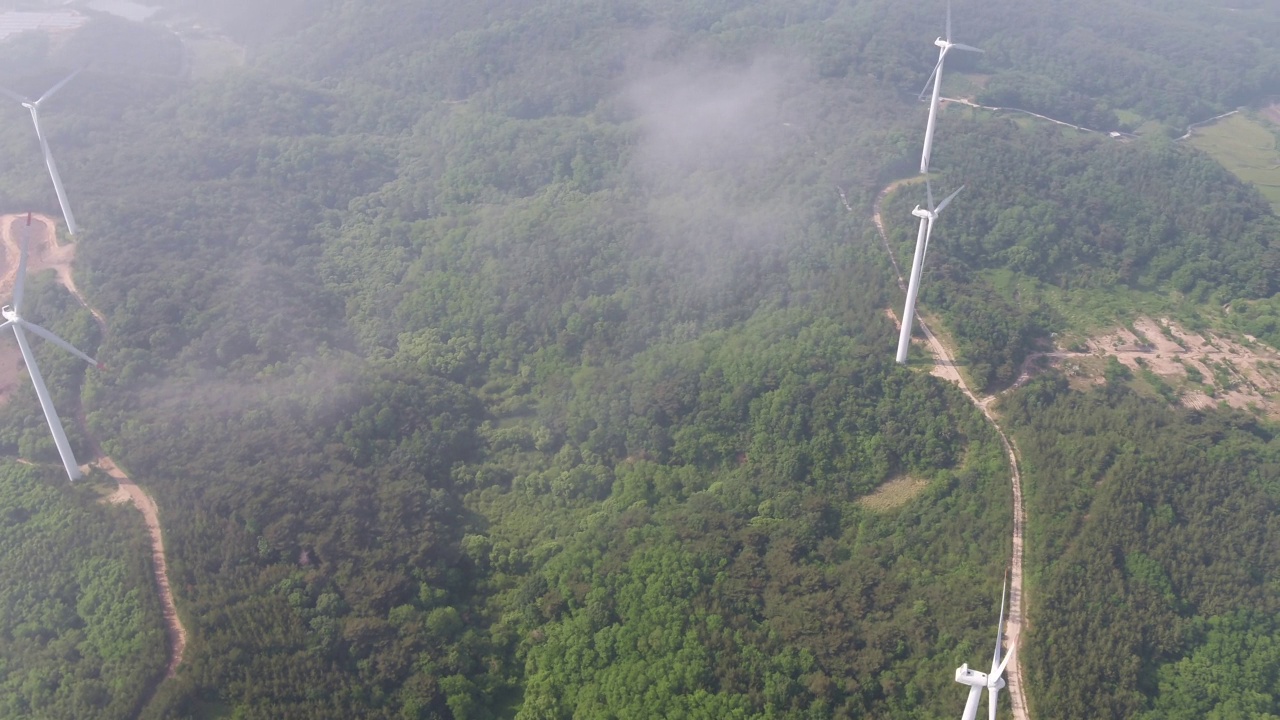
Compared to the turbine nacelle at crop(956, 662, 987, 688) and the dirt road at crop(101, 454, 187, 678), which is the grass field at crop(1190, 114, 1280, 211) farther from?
the dirt road at crop(101, 454, 187, 678)

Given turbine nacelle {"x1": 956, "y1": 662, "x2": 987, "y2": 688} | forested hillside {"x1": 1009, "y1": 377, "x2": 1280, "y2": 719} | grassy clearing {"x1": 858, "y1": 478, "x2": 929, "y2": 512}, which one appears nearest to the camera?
turbine nacelle {"x1": 956, "y1": 662, "x2": 987, "y2": 688}

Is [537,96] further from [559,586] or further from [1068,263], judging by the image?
[559,586]

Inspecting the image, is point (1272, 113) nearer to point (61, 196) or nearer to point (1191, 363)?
point (1191, 363)

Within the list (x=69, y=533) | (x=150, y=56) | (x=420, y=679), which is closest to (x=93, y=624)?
(x=69, y=533)

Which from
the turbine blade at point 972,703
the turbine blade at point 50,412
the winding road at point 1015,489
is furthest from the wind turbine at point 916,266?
the turbine blade at point 50,412

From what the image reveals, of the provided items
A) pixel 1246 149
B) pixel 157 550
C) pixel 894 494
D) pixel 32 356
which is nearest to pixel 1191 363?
pixel 894 494

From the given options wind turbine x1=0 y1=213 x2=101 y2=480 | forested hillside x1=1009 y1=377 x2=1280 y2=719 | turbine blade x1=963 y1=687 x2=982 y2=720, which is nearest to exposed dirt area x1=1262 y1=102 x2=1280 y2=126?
forested hillside x1=1009 y1=377 x2=1280 y2=719

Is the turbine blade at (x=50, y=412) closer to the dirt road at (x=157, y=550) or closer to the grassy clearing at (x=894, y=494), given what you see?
the dirt road at (x=157, y=550)
